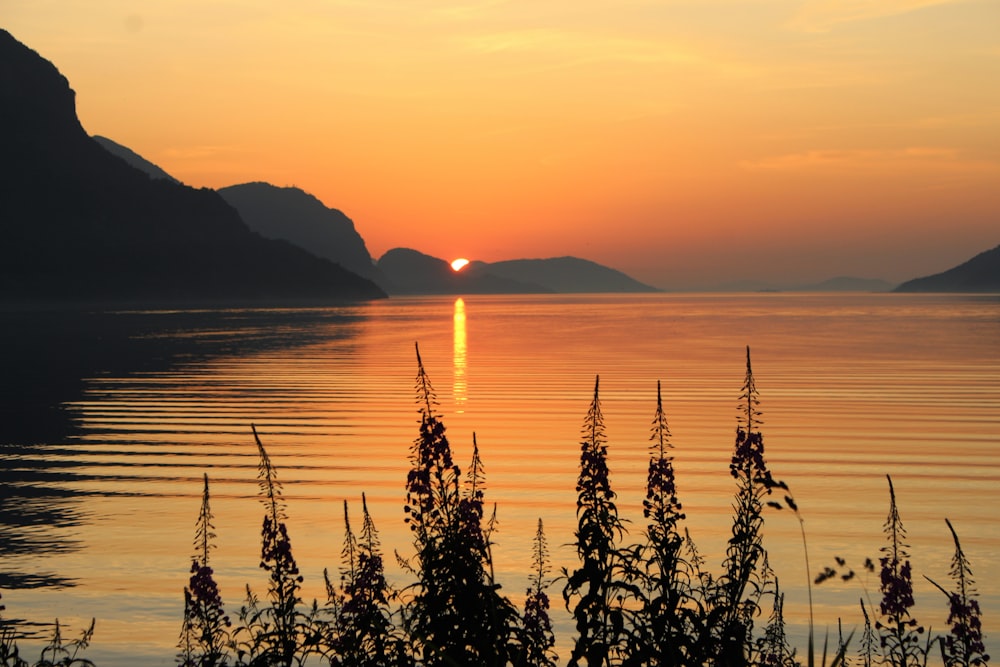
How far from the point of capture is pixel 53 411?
34.5m

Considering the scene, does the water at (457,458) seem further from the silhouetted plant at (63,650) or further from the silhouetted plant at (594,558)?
the silhouetted plant at (594,558)

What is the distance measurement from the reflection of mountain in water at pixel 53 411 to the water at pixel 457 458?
11 centimetres

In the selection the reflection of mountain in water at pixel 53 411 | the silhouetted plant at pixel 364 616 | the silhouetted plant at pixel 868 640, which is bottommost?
the reflection of mountain in water at pixel 53 411

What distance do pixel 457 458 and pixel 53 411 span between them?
17283mm

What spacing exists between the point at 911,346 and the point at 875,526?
53.2 meters

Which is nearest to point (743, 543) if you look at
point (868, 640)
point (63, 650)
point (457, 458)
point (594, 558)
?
point (594, 558)

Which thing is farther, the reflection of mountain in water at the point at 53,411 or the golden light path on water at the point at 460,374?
the golden light path on water at the point at 460,374

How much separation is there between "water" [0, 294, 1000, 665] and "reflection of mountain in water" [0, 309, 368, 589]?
11cm

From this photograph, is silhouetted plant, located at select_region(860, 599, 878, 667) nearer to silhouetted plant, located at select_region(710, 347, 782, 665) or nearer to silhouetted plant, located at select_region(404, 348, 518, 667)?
silhouetted plant, located at select_region(710, 347, 782, 665)

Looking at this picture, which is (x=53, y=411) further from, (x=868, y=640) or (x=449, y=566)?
(x=449, y=566)

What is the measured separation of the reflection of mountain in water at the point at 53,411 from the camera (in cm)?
1614

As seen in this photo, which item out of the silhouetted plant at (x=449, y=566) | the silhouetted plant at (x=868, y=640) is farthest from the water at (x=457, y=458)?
the silhouetted plant at (x=449, y=566)

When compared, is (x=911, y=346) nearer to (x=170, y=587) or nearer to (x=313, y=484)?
(x=313, y=484)

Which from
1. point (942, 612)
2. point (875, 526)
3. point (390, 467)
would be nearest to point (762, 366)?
point (390, 467)
